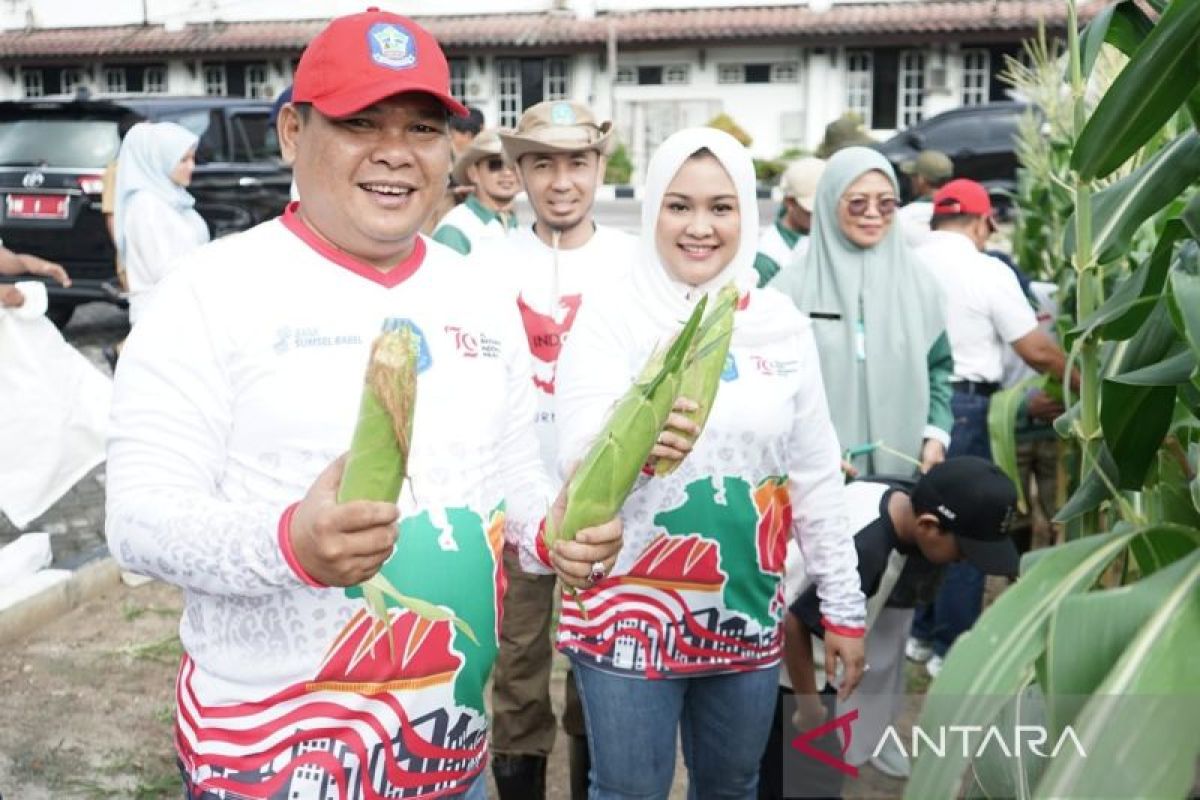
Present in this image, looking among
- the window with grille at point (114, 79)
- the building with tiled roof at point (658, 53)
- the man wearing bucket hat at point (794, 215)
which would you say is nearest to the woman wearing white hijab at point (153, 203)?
the man wearing bucket hat at point (794, 215)

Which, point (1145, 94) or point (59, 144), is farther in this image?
point (59, 144)

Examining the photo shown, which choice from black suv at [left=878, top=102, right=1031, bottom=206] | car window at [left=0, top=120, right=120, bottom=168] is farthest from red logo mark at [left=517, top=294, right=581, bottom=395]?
black suv at [left=878, top=102, right=1031, bottom=206]

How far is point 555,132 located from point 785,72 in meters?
27.7

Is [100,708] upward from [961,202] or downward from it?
downward

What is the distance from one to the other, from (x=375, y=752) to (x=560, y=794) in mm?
2171

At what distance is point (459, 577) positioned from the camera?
206 centimetres

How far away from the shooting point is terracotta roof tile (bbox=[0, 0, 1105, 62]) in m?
28.7

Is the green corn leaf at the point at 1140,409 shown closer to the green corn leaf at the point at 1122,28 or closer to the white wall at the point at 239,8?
the green corn leaf at the point at 1122,28

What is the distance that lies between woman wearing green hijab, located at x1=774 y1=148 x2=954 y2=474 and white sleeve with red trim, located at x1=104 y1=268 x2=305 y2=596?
2.50 meters

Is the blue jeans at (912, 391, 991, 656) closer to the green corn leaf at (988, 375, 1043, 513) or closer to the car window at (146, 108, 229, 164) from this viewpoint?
the green corn leaf at (988, 375, 1043, 513)

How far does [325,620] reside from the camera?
1.99 m

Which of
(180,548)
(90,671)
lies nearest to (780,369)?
(180,548)

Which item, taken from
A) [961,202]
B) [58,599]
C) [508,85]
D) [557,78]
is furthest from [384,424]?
[508,85]

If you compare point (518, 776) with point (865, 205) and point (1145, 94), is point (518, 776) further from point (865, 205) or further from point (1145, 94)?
point (1145, 94)
